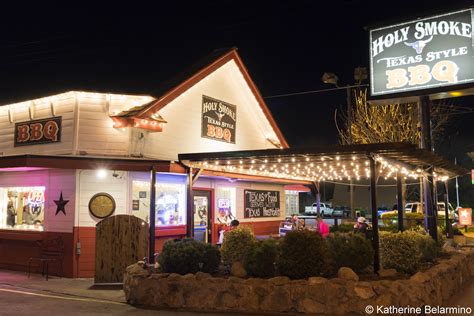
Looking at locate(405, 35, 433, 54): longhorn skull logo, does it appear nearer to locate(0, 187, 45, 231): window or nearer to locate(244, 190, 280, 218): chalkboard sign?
locate(244, 190, 280, 218): chalkboard sign

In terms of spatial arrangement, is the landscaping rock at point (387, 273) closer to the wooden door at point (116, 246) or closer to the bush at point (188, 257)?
the bush at point (188, 257)

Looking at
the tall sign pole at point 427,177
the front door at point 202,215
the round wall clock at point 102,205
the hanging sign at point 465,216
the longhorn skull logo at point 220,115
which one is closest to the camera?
the round wall clock at point 102,205

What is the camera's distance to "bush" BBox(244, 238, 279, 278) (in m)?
9.55

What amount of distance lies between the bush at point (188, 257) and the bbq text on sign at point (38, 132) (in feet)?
19.4

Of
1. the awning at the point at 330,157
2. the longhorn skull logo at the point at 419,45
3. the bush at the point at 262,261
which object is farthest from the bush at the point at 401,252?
the longhorn skull logo at the point at 419,45

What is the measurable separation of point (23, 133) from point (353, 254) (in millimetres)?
11350

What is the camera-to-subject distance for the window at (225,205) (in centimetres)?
1760

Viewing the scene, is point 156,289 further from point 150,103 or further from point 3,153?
point 3,153

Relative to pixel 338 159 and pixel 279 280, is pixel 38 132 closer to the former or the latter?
pixel 338 159

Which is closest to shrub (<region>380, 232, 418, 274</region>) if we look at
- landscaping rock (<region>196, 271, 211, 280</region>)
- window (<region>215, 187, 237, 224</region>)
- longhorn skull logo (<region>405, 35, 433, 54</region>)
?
landscaping rock (<region>196, 271, 211, 280</region>)

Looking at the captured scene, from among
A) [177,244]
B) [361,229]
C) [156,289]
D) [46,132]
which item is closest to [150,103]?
[46,132]

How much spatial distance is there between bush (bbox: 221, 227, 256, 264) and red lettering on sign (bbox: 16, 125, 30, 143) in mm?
8209

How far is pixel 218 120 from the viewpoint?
1798 centimetres

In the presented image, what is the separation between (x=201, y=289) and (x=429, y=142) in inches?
355
